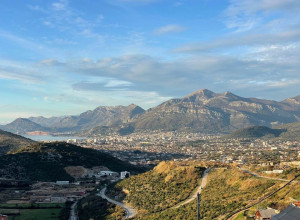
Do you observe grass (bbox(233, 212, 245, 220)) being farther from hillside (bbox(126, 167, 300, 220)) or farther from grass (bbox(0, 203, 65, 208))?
grass (bbox(0, 203, 65, 208))

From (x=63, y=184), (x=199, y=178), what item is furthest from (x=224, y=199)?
(x=63, y=184)

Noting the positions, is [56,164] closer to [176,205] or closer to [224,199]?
[176,205]

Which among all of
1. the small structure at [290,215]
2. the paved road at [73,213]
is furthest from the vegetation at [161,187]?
the small structure at [290,215]

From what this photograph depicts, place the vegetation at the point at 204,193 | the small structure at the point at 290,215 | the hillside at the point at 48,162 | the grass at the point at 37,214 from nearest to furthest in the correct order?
the small structure at the point at 290,215 < the vegetation at the point at 204,193 < the grass at the point at 37,214 < the hillside at the point at 48,162

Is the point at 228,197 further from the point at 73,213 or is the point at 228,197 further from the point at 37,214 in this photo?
the point at 37,214

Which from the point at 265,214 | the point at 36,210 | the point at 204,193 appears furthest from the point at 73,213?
the point at 265,214

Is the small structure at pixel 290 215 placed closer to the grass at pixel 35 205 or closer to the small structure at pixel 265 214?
the small structure at pixel 265 214

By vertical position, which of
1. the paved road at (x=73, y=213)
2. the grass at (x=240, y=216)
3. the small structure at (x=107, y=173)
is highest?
the grass at (x=240, y=216)
